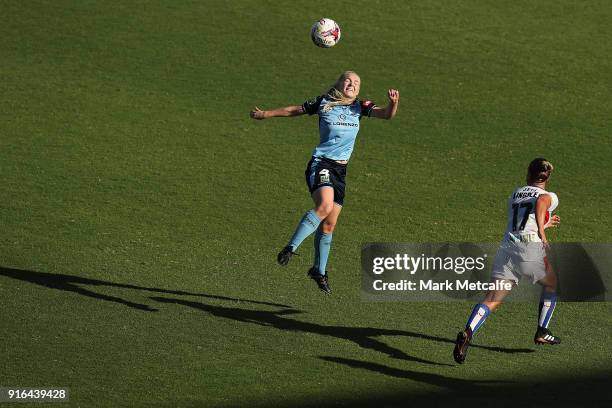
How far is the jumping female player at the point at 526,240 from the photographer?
34.7 feet

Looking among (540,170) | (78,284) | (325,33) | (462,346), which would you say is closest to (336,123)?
(325,33)

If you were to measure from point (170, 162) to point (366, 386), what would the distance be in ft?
31.8

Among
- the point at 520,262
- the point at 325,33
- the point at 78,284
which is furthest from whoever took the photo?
the point at 325,33

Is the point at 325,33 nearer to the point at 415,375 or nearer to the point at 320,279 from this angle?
the point at 320,279

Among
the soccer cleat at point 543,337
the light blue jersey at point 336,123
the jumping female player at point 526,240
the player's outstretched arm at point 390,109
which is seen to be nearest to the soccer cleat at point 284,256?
the light blue jersey at point 336,123

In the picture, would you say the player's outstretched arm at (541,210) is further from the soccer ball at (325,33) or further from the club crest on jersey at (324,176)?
the soccer ball at (325,33)

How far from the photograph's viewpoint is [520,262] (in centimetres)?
1078

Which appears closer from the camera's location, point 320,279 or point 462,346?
point 462,346

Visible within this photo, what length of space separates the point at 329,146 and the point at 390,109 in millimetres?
945

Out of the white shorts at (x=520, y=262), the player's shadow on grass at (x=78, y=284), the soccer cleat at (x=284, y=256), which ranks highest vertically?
the white shorts at (x=520, y=262)

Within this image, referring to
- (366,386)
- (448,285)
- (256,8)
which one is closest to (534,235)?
(366,386)

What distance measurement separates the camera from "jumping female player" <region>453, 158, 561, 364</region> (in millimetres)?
10562

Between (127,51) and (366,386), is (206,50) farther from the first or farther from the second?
(366,386)

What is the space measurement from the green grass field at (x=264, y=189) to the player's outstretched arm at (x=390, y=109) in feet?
7.65
